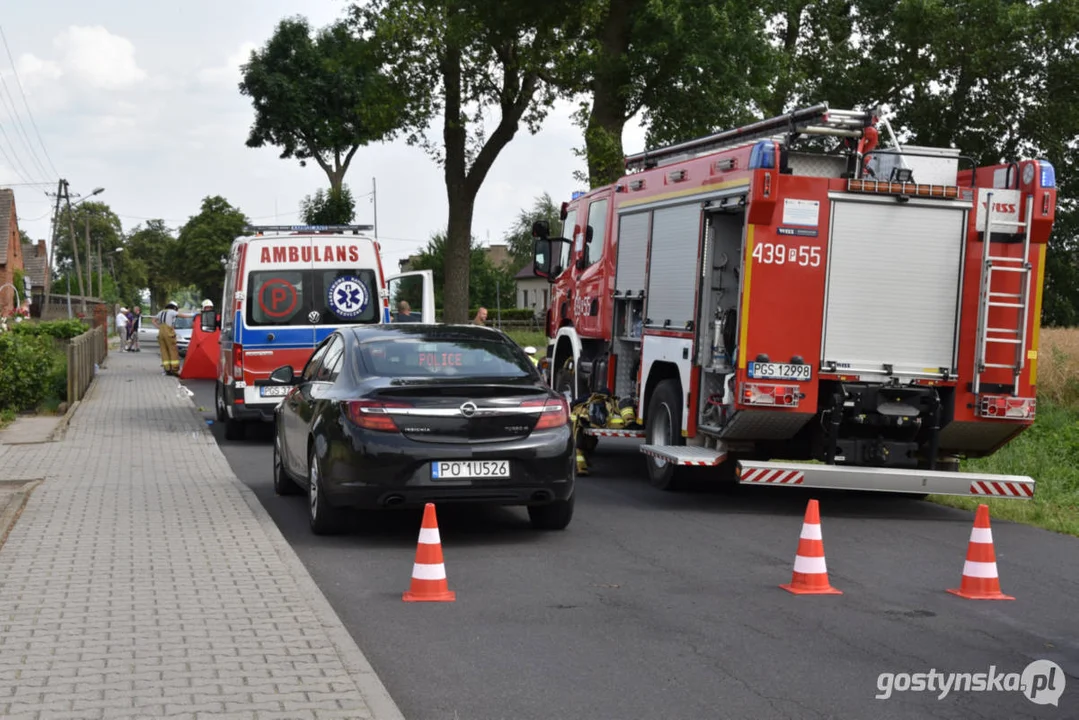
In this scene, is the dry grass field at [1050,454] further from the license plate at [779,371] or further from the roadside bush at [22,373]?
the roadside bush at [22,373]

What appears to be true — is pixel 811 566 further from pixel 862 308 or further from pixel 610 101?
pixel 610 101

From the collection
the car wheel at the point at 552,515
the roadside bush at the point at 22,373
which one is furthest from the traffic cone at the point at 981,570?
the roadside bush at the point at 22,373

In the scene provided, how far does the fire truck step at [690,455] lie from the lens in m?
11.6

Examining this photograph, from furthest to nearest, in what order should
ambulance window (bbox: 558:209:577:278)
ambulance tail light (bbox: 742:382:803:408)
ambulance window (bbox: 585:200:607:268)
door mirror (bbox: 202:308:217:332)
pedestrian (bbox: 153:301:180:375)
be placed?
pedestrian (bbox: 153:301:180:375) < door mirror (bbox: 202:308:217:332) < ambulance window (bbox: 558:209:577:278) < ambulance window (bbox: 585:200:607:268) < ambulance tail light (bbox: 742:382:803:408)

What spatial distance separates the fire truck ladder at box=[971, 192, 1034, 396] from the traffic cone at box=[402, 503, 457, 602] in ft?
18.0

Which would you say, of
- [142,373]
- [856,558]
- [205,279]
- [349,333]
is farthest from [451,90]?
[205,279]

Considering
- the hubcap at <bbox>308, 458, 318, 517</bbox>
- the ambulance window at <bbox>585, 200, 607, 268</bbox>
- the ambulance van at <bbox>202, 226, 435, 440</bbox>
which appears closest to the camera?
the hubcap at <bbox>308, 458, 318, 517</bbox>

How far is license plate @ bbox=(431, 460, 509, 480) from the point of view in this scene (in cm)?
938

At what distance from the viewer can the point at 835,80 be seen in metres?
37.0

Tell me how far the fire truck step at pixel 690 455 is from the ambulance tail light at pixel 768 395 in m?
0.77

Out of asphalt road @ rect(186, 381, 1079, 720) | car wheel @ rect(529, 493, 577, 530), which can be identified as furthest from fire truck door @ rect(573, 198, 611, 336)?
car wheel @ rect(529, 493, 577, 530)

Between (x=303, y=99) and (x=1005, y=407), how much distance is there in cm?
4487

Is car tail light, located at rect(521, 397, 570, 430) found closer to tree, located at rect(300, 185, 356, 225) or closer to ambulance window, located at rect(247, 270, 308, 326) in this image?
ambulance window, located at rect(247, 270, 308, 326)

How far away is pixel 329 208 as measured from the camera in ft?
154
